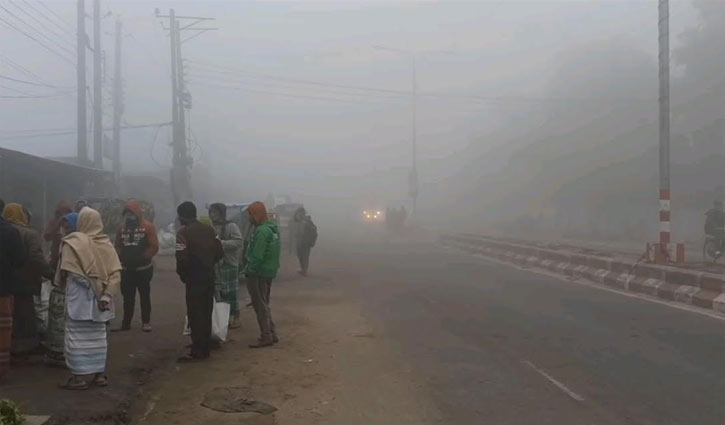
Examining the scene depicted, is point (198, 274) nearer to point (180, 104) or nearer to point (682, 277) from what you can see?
point (682, 277)

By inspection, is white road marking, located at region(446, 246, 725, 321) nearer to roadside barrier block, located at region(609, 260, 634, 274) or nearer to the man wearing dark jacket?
roadside barrier block, located at region(609, 260, 634, 274)

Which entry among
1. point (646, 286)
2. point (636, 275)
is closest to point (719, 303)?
point (646, 286)

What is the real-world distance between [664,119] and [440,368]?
37.6ft

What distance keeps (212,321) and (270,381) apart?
6.07 ft

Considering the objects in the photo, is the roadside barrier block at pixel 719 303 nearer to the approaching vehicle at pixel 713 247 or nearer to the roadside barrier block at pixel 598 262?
the roadside barrier block at pixel 598 262

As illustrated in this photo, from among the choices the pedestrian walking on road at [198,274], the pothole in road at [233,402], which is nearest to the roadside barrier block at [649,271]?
the pedestrian walking on road at [198,274]

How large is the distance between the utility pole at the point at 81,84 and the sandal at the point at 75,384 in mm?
21246

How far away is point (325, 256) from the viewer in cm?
2869

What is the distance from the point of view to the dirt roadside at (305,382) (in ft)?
19.6

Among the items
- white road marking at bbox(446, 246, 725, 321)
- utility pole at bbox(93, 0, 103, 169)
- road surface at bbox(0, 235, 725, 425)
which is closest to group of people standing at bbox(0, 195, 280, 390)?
road surface at bbox(0, 235, 725, 425)

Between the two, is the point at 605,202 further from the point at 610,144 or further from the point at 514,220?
the point at 514,220

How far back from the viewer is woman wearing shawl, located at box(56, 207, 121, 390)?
6.23 metres

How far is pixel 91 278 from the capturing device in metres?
6.28

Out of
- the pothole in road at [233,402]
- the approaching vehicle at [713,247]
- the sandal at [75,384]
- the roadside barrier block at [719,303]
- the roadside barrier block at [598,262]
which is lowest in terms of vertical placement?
the pothole in road at [233,402]
